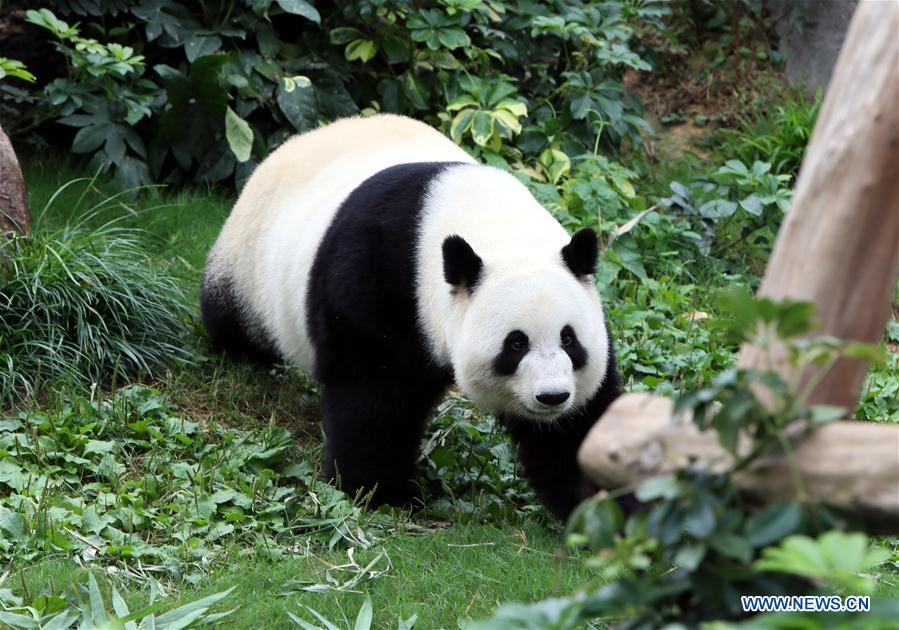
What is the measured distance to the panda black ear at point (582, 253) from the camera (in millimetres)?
4324

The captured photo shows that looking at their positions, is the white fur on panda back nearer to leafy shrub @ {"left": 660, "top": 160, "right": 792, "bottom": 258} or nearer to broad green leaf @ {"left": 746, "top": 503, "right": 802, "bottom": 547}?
leafy shrub @ {"left": 660, "top": 160, "right": 792, "bottom": 258}

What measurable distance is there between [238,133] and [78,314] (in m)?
2.27

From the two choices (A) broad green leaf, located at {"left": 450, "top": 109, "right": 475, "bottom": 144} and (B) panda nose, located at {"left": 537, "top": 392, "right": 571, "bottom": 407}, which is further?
(A) broad green leaf, located at {"left": 450, "top": 109, "right": 475, "bottom": 144}

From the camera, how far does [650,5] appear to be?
27.9 feet

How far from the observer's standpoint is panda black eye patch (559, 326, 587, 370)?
4238 millimetres

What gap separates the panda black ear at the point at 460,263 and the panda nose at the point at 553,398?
1.72 ft

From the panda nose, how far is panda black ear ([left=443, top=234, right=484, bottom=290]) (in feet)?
1.72

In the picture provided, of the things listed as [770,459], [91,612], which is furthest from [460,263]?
[770,459]

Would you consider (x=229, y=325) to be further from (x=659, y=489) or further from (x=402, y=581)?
(x=659, y=489)

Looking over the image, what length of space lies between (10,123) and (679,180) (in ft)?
15.2

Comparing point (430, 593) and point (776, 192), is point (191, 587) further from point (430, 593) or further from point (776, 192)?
point (776, 192)

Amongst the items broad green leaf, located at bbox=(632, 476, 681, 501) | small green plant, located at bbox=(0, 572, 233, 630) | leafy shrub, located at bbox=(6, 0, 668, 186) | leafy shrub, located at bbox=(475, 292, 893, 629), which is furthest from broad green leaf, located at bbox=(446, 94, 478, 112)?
broad green leaf, located at bbox=(632, 476, 681, 501)

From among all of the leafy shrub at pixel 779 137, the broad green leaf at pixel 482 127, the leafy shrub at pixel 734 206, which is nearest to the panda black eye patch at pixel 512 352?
the leafy shrub at pixel 734 206

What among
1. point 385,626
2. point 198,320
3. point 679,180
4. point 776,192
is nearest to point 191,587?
point 385,626
